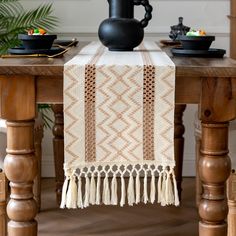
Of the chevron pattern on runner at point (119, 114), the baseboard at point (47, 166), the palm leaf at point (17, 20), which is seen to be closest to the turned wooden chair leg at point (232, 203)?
the chevron pattern on runner at point (119, 114)

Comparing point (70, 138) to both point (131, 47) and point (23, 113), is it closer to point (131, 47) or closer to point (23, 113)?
point (23, 113)

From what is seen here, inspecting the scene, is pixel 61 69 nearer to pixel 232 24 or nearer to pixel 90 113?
pixel 90 113

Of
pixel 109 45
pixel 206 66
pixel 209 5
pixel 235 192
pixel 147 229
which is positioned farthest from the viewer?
pixel 209 5

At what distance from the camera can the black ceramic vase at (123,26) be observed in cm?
252

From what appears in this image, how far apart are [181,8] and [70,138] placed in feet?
6.28

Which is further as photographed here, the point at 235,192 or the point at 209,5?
the point at 209,5

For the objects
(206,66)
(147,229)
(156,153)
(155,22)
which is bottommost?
(147,229)

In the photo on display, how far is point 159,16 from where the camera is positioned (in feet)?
12.5

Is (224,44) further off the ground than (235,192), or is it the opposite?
(224,44)

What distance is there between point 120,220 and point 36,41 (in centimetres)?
108

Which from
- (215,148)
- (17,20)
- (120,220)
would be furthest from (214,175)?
(17,20)

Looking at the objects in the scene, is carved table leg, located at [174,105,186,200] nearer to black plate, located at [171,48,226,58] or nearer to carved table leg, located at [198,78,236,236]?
black plate, located at [171,48,226,58]

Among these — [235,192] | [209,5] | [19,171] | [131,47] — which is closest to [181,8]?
[209,5]

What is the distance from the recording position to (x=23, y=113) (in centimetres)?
212
